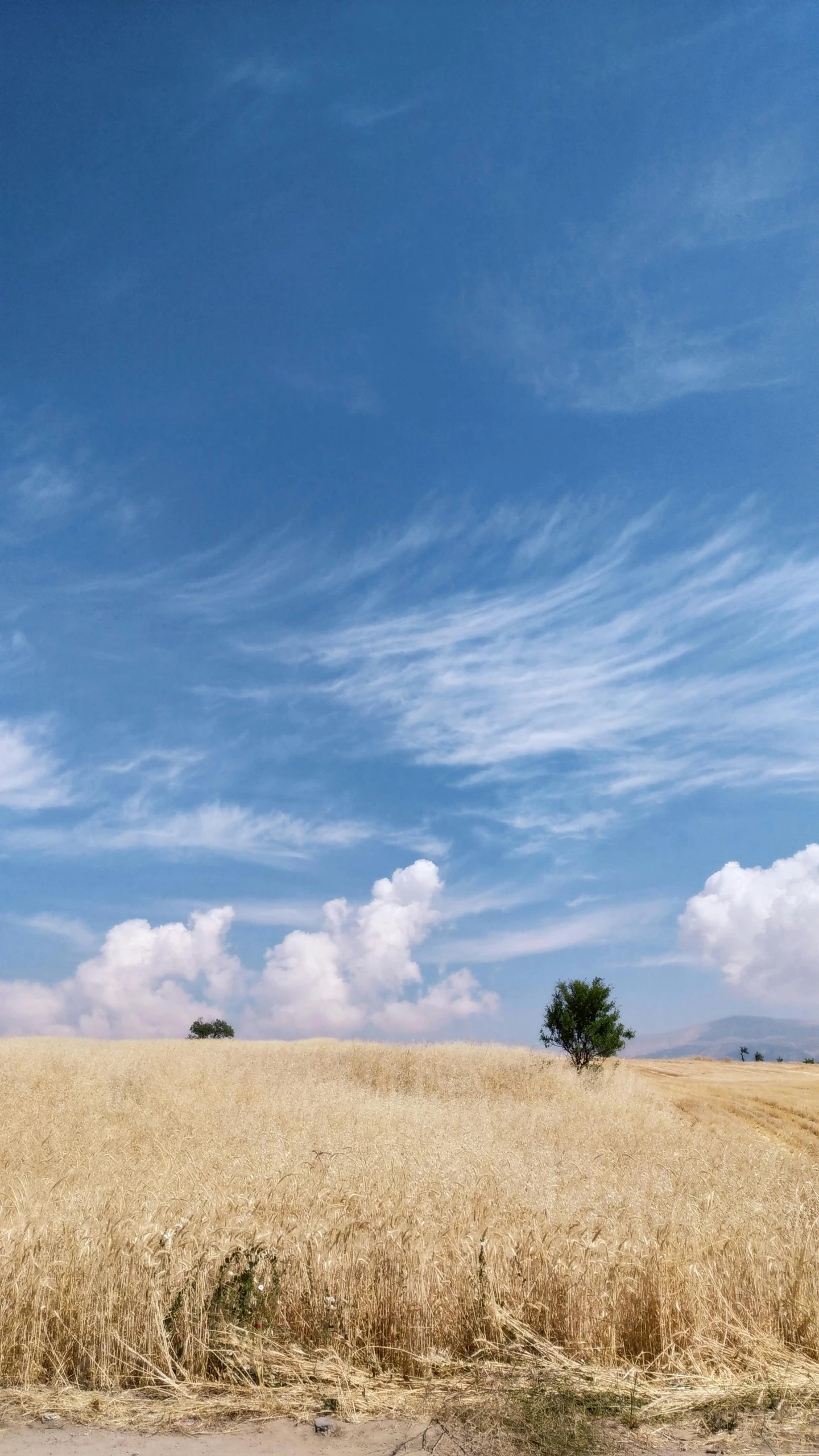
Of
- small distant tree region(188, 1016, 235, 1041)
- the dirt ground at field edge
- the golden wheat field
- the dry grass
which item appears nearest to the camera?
the dirt ground at field edge

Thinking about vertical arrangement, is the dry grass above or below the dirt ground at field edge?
below

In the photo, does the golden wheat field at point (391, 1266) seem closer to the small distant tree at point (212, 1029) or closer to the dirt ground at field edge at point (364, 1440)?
the dirt ground at field edge at point (364, 1440)

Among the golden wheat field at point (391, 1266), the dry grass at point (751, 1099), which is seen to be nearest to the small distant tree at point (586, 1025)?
the dry grass at point (751, 1099)

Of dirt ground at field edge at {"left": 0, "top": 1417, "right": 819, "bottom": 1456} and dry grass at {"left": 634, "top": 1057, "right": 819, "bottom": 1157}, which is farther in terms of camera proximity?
dry grass at {"left": 634, "top": 1057, "right": 819, "bottom": 1157}

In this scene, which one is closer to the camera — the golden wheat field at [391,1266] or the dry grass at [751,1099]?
the golden wheat field at [391,1266]

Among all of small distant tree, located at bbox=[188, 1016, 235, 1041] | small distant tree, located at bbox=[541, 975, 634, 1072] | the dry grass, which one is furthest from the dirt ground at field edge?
small distant tree, located at bbox=[188, 1016, 235, 1041]

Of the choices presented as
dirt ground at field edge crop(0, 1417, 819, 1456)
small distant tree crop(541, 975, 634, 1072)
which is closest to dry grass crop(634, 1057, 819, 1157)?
small distant tree crop(541, 975, 634, 1072)

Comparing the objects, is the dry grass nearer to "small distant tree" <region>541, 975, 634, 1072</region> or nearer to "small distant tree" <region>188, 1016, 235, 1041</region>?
"small distant tree" <region>541, 975, 634, 1072</region>

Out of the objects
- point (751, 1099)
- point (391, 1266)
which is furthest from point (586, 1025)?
point (391, 1266)

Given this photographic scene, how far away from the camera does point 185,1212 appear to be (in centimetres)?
712

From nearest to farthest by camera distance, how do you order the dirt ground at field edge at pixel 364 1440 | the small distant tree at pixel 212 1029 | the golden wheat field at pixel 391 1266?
the dirt ground at field edge at pixel 364 1440 < the golden wheat field at pixel 391 1266 < the small distant tree at pixel 212 1029

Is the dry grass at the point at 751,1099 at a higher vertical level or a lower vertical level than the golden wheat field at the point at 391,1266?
lower

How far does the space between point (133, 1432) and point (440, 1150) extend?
690 centimetres

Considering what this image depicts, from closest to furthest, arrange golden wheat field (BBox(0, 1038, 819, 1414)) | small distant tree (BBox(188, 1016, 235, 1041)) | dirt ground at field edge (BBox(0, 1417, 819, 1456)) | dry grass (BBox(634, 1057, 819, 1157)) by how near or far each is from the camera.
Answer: dirt ground at field edge (BBox(0, 1417, 819, 1456)) < golden wheat field (BBox(0, 1038, 819, 1414)) < dry grass (BBox(634, 1057, 819, 1157)) < small distant tree (BBox(188, 1016, 235, 1041))
